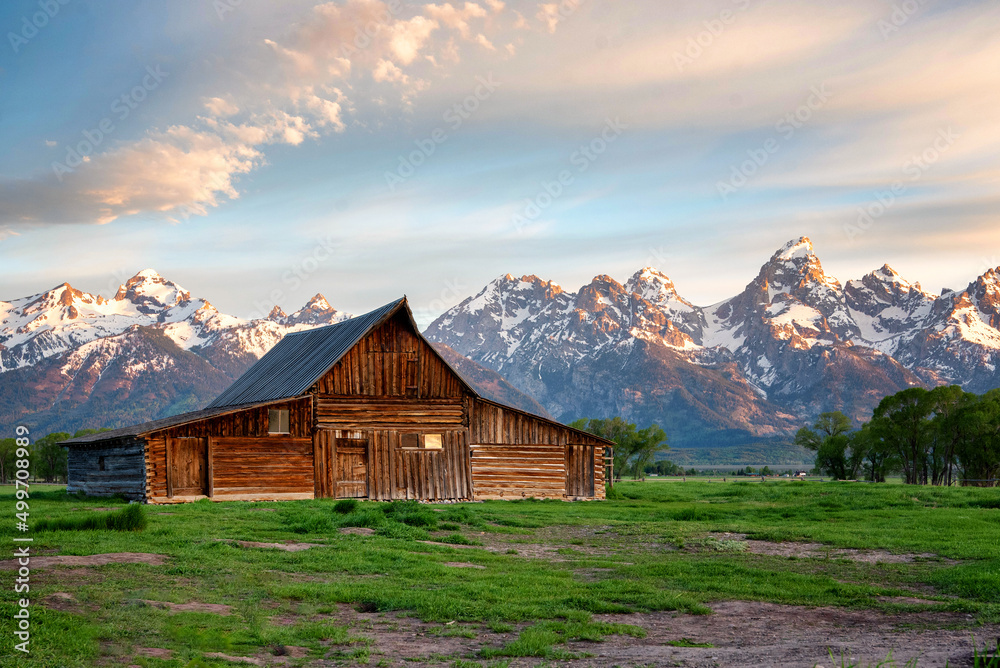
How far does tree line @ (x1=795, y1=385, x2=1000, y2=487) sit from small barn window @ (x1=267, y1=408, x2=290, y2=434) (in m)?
63.5

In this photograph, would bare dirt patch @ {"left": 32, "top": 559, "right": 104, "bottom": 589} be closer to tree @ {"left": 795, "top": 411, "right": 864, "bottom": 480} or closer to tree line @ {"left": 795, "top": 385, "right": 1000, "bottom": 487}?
tree line @ {"left": 795, "top": 385, "right": 1000, "bottom": 487}

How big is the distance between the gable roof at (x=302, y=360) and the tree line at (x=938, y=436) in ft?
183

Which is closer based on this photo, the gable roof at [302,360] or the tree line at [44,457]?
the gable roof at [302,360]

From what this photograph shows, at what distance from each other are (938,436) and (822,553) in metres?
70.1

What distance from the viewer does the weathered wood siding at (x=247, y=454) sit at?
118 ft

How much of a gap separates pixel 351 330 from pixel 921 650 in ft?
126

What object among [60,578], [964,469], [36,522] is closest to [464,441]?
[36,522]

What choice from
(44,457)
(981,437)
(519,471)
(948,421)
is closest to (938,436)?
(948,421)

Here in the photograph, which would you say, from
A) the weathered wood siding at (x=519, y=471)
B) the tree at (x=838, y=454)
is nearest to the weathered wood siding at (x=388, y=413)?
the weathered wood siding at (x=519, y=471)

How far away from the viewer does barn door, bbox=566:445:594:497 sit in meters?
46.8

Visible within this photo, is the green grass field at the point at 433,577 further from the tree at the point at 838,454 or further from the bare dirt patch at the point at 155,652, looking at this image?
the tree at the point at 838,454

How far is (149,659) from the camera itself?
10211 millimetres

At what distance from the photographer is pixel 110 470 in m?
39.6

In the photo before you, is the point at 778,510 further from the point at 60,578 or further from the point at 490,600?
the point at 60,578
